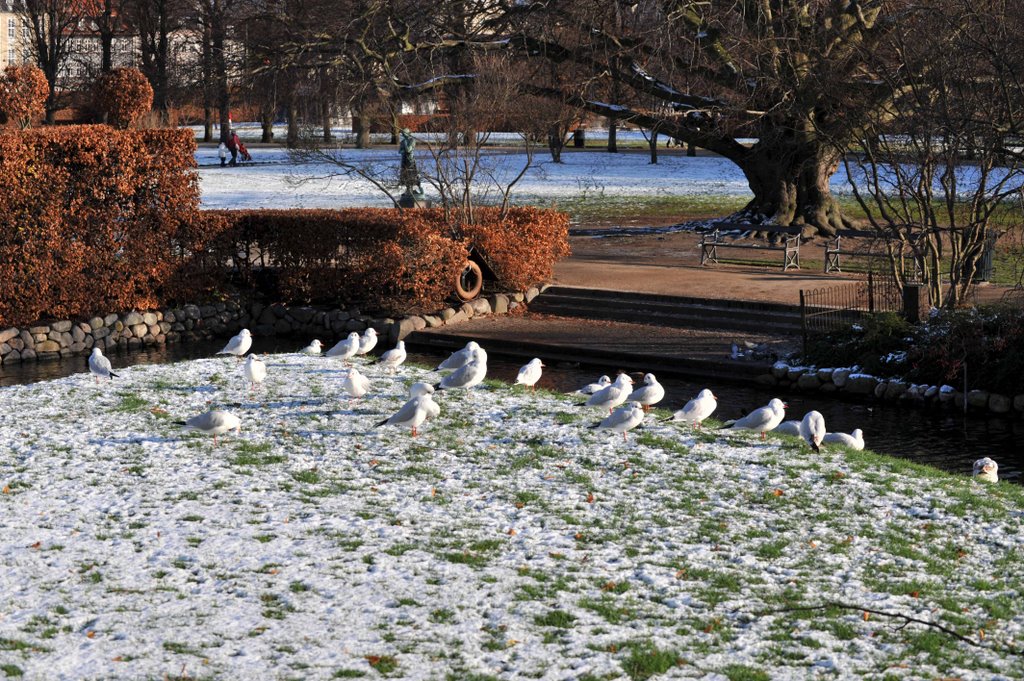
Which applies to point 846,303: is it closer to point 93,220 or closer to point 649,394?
point 649,394

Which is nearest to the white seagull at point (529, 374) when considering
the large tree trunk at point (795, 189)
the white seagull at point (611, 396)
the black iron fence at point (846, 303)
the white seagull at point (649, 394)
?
the white seagull at point (649, 394)

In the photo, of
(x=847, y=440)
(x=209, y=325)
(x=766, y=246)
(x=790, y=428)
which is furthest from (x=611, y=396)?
(x=766, y=246)

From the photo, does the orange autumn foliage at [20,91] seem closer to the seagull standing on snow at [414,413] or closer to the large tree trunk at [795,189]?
the seagull standing on snow at [414,413]

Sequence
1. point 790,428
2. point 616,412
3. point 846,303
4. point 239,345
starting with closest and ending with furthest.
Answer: point 616,412 < point 790,428 < point 239,345 < point 846,303

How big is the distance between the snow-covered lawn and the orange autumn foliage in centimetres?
954

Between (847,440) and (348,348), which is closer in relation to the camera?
(847,440)

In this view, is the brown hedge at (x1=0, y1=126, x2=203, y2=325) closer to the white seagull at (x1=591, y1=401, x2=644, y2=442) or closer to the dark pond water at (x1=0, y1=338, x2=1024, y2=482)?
the dark pond water at (x1=0, y1=338, x2=1024, y2=482)

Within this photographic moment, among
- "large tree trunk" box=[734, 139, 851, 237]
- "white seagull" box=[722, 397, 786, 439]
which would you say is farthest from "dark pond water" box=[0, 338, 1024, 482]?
"large tree trunk" box=[734, 139, 851, 237]

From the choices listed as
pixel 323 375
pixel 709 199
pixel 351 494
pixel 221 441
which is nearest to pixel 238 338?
pixel 323 375

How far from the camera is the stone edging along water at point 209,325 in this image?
64.0 ft

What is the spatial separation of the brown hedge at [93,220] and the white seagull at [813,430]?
13.5 metres

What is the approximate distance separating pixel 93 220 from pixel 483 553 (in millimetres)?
14290

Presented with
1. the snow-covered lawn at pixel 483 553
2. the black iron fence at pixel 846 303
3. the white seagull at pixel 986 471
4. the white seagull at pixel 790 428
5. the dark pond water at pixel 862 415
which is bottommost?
the dark pond water at pixel 862 415

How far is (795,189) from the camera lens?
29.9 m
